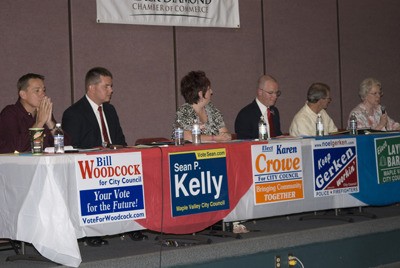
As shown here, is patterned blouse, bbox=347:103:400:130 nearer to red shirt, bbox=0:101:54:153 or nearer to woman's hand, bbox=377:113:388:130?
woman's hand, bbox=377:113:388:130

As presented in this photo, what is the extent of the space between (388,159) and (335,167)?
601 millimetres

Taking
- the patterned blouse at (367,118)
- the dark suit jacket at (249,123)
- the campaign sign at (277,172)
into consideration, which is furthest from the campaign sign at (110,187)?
the patterned blouse at (367,118)

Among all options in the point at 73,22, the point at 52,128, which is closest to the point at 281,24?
the point at 73,22

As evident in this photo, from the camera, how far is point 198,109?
5.49 meters

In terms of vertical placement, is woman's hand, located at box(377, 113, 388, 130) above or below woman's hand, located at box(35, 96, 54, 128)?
below

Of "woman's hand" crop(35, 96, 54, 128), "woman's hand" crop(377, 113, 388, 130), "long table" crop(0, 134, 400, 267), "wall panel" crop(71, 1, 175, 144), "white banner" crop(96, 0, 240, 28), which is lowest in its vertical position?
"long table" crop(0, 134, 400, 267)

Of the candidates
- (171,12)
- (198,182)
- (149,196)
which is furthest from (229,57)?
(149,196)

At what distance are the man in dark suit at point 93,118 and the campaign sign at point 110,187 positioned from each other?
0.92 metres

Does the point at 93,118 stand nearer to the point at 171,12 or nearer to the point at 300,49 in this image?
the point at 171,12

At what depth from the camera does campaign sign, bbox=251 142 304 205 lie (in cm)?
471

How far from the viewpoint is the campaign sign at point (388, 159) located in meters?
5.43

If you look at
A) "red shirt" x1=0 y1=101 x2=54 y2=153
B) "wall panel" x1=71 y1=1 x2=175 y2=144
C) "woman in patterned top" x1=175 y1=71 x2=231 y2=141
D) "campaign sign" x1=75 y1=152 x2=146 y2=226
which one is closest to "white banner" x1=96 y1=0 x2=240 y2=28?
"wall panel" x1=71 y1=1 x2=175 y2=144

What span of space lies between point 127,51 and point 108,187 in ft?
8.26

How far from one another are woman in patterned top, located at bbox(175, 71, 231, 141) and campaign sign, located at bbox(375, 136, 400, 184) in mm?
1175
